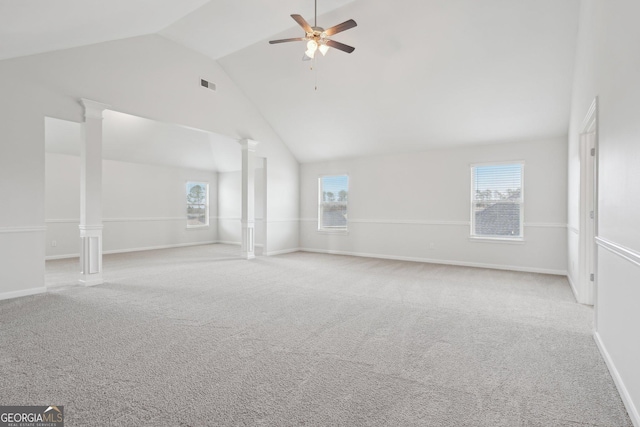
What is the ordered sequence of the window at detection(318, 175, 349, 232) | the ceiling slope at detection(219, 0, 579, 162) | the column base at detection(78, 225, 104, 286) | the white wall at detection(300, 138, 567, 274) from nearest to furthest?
1. the ceiling slope at detection(219, 0, 579, 162)
2. the column base at detection(78, 225, 104, 286)
3. the white wall at detection(300, 138, 567, 274)
4. the window at detection(318, 175, 349, 232)

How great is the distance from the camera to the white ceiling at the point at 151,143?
6.75 metres

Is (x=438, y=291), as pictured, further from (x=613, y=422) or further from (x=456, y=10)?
(x=456, y=10)

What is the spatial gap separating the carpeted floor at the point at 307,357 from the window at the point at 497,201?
5.92 feet

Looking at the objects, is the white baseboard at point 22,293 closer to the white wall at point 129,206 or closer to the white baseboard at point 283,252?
the white wall at point 129,206

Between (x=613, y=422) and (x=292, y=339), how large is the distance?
2.08 meters

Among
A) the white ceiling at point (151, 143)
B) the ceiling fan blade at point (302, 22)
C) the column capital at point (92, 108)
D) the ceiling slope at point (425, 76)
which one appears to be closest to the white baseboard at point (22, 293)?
the column capital at point (92, 108)

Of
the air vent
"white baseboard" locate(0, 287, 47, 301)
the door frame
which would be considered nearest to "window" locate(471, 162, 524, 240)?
the door frame

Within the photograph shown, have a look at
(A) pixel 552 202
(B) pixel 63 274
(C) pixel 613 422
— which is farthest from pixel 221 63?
(C) pixel 613 422

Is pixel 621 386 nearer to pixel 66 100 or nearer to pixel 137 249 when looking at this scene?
pixel 66 100

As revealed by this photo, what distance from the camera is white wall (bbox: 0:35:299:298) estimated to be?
3.86 m

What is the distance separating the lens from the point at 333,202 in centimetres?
827

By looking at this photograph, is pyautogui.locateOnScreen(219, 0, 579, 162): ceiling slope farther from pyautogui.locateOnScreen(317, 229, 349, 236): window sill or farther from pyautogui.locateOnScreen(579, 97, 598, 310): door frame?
pyautogui.locateOnScreen(317, 229, 349, 236): window sill

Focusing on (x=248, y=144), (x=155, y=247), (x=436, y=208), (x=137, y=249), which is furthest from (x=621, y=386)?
(x=155, y=247)

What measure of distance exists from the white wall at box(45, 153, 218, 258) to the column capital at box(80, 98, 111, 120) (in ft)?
12.2
